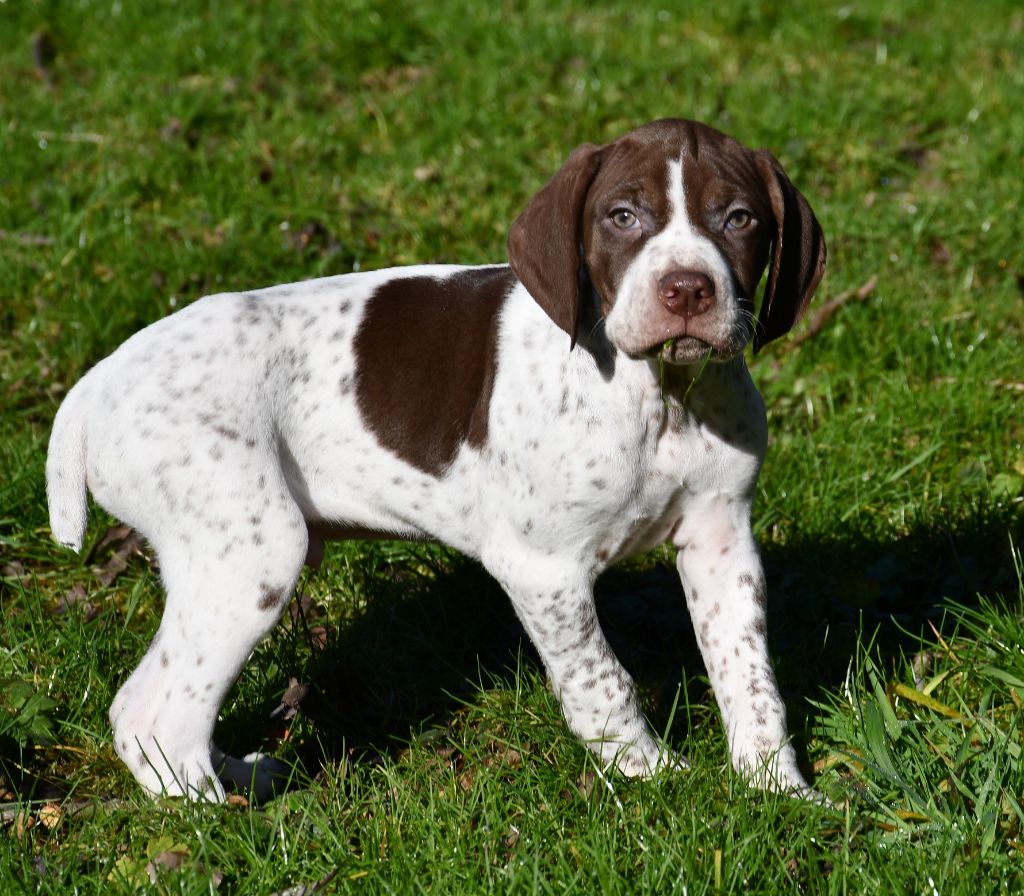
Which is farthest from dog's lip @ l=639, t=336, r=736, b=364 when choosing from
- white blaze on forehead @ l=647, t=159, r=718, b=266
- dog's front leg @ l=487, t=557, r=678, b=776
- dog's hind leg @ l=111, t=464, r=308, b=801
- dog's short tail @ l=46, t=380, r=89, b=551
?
dog's short tail @ l=46, t=380, r=89, b=551

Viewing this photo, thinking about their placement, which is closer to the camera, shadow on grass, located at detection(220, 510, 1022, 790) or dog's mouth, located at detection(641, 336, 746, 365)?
dog's mouth, located at detection(641, 336, 746, 365)

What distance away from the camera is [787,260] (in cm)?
399

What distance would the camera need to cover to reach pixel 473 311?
4355mm

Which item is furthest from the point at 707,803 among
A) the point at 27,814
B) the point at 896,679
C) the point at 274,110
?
the point at 274,110

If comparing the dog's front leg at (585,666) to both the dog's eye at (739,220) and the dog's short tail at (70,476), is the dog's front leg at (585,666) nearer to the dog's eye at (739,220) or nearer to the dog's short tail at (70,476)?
the dog's eye at (739,220)

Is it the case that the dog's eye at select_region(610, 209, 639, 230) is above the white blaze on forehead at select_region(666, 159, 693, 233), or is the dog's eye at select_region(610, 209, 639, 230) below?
below

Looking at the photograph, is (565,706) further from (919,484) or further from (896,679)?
(919,484)

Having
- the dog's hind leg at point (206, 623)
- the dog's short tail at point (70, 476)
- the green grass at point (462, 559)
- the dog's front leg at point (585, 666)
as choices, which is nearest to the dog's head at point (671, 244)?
the dog's front leg at point (585, 666)

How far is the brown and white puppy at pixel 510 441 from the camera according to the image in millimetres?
3908

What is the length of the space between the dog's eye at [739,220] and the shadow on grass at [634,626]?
→ 136cm

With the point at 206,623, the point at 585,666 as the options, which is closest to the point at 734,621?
the point at 585,666

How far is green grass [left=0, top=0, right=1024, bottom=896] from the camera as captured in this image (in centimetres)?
375

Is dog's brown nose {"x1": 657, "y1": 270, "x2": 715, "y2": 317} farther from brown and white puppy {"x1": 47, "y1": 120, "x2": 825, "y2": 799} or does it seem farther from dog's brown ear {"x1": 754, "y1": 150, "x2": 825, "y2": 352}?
dog's brown ear {"x1": 754, "y1": 150, "x2": 825, "y2": 352}

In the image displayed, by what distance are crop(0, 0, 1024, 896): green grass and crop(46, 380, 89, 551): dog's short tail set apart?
1.79ft
